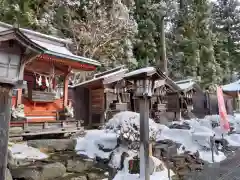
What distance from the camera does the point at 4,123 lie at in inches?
143

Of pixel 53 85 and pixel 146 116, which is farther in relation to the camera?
pixel 53 85

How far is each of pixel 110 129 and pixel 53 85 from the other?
147 inches

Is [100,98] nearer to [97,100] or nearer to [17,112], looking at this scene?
[97,100]

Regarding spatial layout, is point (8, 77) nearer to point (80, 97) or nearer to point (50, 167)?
point (50, 167)

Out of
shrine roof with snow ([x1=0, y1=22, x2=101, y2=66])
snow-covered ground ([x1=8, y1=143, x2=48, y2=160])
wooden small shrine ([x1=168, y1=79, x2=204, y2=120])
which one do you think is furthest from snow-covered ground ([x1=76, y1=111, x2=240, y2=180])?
wooden small shrine ([x1=168, y1=79, x2=204, y2=120])

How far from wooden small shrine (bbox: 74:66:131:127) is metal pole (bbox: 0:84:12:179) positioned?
9770 mm

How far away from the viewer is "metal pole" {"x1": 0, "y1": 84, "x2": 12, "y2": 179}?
11.6ft

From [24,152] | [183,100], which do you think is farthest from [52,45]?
[183,100]

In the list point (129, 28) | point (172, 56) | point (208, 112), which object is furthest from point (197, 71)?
point (129, 28)

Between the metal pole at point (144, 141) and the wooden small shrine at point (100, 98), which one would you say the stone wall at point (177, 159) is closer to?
the metal pole at point (144, 141)

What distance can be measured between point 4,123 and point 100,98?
415 inches

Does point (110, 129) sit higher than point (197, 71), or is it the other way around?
point (197, 71)

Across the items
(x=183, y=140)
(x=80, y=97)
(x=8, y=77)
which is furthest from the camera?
(x=80, y=97)

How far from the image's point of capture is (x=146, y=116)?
6.16 metres
